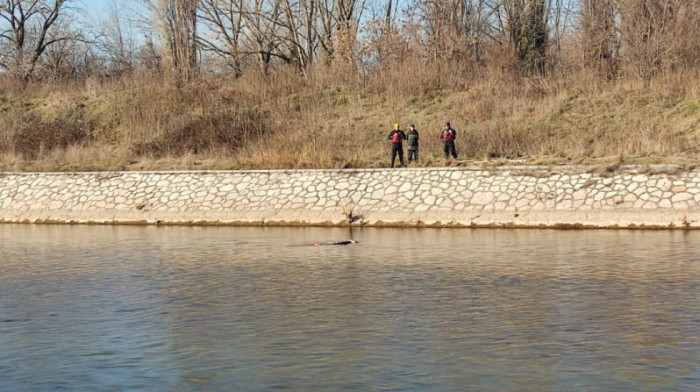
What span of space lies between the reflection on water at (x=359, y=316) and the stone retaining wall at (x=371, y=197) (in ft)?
9.66

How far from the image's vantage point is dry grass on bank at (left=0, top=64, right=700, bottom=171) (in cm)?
3022

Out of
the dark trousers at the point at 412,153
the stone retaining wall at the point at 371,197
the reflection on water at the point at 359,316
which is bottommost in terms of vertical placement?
the reflection on water at the point at 359,316

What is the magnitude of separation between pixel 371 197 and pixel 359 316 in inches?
533

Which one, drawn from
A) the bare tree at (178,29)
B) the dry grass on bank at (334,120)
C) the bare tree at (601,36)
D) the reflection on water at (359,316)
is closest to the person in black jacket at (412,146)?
the dry grass on bank at (334,120)

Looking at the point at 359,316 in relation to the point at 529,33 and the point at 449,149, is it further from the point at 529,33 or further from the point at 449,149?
the point at 529,33

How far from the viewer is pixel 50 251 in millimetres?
19797

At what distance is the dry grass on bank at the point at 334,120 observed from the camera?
99.1ft

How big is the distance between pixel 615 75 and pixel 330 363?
101ft

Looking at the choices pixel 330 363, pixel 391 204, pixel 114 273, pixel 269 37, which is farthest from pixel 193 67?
pixel 330 363

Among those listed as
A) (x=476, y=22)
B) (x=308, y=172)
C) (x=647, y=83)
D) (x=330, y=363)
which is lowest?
(x=330, y=363)

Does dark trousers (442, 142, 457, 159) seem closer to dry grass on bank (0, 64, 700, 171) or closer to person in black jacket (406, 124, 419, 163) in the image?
dry grass on bank (0, 64, 700, 171)

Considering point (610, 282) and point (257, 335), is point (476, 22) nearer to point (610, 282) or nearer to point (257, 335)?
point (610, 282)

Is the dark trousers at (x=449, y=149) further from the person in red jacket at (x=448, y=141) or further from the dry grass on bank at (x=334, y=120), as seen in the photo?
the dry grass on bank at (x=334, y=120)

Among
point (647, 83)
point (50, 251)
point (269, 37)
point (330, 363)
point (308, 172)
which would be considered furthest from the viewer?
point (269, 37)
